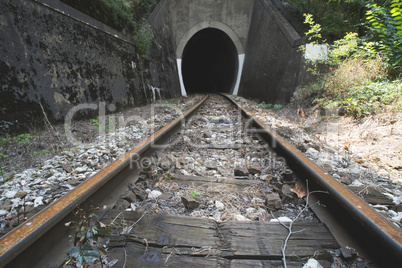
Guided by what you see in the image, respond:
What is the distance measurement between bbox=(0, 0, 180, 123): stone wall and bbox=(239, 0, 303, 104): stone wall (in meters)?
5.10

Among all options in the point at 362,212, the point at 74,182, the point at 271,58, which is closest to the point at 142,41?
the point at 271,58

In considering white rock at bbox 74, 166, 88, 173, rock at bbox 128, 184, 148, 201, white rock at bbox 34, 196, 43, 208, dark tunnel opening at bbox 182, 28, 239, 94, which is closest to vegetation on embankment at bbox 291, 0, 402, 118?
rock at bbox 128, 184, 148, 201

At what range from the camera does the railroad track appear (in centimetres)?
104

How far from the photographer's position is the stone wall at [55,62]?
3047 mm

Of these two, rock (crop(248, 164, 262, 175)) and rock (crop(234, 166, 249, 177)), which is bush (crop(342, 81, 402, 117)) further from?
rock (crop(234, 166, 249, 177))

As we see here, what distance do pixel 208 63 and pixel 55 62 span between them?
2255cm

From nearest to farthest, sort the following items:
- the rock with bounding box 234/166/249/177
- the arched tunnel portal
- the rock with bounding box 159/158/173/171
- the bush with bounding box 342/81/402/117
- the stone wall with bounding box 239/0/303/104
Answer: the rock with bounding box 234/166/249/177, the rock with bounding box 159/158/173/171, the bush with bounding box 342/81/402/117, the stone wall with bounding box 239/0/303/104, the arched tunnel portal

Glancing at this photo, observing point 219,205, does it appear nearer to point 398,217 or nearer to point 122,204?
Result: point 122,204

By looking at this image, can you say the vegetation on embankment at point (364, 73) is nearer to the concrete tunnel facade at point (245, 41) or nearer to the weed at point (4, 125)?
the concrete tunnel facade at point (245, 41)

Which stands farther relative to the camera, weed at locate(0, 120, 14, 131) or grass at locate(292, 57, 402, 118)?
grass at locate(292, 57, 402, 118)

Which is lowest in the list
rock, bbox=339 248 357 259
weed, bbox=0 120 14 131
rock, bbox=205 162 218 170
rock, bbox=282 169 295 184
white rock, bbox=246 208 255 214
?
white rock, bbox=246 208 255 214

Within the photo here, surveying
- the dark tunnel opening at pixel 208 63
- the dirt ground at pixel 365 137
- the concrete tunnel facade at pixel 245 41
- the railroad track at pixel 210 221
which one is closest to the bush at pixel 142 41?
the concrete tunnel facade at pixel 245 41

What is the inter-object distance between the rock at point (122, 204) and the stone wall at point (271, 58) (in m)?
6.26

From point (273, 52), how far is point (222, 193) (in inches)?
337
